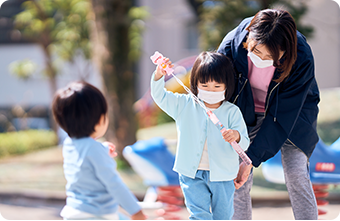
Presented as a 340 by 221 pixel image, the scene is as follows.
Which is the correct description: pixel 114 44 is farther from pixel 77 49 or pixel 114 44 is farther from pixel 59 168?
pixel 77 49

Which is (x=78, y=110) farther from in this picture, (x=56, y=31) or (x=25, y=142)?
(x=25, y=142)

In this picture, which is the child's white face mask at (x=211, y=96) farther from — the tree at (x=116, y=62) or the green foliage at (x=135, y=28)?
the green foliage at (x=135, y=28)

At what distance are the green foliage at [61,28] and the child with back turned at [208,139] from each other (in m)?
6.95

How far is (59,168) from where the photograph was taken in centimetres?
684

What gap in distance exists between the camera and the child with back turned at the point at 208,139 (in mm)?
1836

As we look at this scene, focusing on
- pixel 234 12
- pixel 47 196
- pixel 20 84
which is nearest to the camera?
pixel 47 196

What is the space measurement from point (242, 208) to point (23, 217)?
3041 millimetres

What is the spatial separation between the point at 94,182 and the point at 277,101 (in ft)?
3.58

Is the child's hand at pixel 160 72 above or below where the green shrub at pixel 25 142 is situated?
above

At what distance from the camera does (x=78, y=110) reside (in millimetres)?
1875

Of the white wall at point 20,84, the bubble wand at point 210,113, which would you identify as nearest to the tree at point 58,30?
the white wall at point 20,84

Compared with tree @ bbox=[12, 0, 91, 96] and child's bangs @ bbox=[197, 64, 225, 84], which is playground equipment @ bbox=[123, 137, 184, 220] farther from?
tree @ bbox=[12, 0, 91, 96]

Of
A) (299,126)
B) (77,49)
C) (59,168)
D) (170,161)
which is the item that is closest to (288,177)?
(299,126)

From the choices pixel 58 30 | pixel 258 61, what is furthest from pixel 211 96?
pixel 58 30
